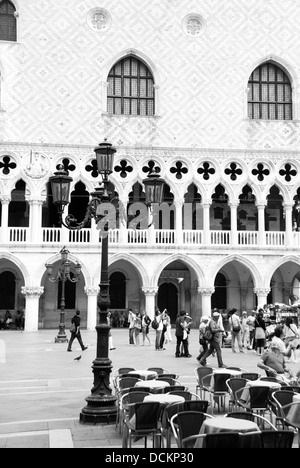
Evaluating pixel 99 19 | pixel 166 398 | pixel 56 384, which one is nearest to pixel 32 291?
pixel 99 19

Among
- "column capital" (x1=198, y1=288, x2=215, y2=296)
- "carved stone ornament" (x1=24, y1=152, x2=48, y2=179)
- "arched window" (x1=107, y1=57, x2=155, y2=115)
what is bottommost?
"column capital" (x1=198, y1=288, x2=215, y2=296)

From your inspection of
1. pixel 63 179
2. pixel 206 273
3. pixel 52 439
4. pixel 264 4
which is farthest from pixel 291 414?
pixel 264 4

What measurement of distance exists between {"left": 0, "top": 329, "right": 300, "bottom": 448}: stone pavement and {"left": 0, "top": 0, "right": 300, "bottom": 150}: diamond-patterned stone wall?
33.5ft

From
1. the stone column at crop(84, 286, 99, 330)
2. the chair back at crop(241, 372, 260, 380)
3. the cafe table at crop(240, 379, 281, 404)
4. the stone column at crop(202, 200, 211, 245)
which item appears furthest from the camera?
the stone column at crop(202, 200, 211, 245)

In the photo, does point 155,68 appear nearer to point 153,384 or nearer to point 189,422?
point 153,384

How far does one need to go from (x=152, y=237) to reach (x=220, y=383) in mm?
18099

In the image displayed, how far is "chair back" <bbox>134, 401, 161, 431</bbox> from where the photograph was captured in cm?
651

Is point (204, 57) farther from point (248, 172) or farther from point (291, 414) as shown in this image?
point (291, 414)

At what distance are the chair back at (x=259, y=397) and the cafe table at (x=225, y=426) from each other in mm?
1979

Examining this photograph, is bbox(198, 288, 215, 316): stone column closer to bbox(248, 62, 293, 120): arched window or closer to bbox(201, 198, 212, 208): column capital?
bbox(201, 198, 212, 208): column capital

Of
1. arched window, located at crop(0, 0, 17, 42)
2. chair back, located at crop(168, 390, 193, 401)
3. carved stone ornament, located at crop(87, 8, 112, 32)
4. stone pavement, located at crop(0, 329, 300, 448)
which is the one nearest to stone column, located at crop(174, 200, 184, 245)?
stone pavement, located at crop(0, 329, 300, 448)

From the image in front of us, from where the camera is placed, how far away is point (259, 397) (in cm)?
768

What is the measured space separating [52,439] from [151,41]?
2363 cm

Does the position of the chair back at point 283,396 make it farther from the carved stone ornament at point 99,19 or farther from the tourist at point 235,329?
the carved stone ornament at point 99,19
